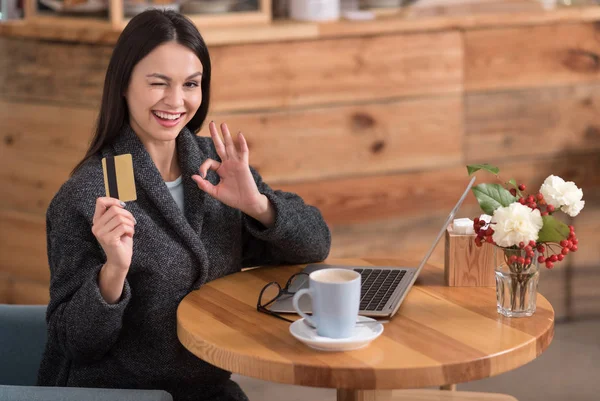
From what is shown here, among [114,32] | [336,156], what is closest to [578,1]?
[336,156]

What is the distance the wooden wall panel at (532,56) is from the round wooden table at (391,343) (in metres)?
1.78

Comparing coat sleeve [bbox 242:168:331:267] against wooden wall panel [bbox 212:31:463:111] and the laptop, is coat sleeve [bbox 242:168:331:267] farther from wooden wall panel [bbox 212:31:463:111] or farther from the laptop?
wooden wall panel [bbox 212:31:463:111]

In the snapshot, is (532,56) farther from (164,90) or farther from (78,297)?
(78,297)

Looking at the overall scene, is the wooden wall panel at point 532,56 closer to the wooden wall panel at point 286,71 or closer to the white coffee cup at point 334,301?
the wooden wall panel at point 286,71

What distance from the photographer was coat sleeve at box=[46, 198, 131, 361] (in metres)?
1.77

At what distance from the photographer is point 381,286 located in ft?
6.25

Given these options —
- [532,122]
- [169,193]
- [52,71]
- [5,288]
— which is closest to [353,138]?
[532,122]

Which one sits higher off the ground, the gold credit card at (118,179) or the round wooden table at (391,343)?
the gold credit card at (118,179)

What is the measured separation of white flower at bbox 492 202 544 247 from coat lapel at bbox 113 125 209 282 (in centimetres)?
59

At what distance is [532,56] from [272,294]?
210 cm

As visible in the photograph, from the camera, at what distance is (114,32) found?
2.95 metres

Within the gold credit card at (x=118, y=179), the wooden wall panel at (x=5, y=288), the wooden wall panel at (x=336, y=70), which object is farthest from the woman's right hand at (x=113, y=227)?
the wooden wall panel at (x=5, y=288)

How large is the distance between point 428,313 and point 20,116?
2018mm

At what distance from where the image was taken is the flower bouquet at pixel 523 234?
168 cm
